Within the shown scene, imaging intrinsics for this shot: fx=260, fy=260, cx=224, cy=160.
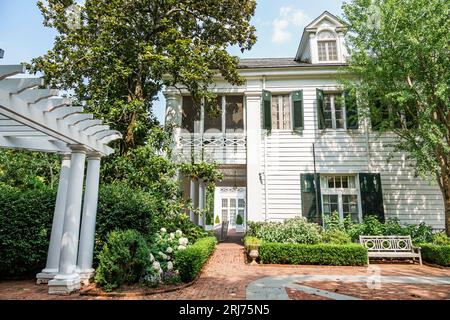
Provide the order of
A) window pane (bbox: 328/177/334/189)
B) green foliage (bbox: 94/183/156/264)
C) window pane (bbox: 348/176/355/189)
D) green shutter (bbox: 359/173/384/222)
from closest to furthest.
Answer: green foliage (bbox: 94/183/156/264) < green shutter (bbox: 359/173/384/222) < window pane (bbox: 348/176/355/189) < window pane (bbox: 328/177/334/189)

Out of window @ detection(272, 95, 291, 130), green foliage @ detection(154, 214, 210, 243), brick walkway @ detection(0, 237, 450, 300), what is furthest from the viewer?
window @ detection(272, 95, 291, 130)

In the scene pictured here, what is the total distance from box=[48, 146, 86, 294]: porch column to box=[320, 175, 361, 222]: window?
9.10m

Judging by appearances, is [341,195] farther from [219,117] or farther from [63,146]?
[63,146]

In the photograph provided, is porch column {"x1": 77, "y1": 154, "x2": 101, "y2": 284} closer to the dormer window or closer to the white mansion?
the white mansion

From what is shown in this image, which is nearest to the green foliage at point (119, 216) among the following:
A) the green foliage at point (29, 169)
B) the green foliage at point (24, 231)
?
the green foliage at point (24, 231)

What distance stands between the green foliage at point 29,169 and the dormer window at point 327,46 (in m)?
12.3

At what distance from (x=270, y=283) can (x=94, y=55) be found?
→ 9052 mm

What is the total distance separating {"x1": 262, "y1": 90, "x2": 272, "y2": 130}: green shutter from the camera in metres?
11.5

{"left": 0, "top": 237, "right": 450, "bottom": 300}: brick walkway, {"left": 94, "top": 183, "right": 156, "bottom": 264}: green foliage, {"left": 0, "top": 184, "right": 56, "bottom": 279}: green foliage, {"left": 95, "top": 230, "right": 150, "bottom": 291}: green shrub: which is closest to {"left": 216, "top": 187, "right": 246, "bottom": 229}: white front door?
{"left": 0, "top": 237, "right": 450, "bottom": 300}: brick walkway

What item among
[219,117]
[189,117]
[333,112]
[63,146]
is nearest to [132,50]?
[189,117]

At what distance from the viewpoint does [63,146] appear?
608 centimetres

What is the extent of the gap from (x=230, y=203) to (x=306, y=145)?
54.6 feet

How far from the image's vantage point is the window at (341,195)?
1089cm
